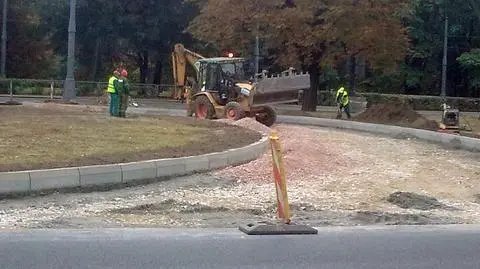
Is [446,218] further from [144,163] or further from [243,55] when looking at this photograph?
[243,55]

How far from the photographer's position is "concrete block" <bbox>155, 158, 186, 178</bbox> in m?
13.5

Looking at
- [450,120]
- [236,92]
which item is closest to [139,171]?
[236,92]

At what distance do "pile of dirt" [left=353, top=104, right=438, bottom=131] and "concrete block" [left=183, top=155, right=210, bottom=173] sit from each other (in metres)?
15.9

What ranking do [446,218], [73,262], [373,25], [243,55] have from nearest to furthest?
[73,262], [446,218], [373,25], [243,55]

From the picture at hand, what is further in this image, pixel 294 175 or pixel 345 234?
pixel 294 175

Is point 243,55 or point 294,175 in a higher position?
point 243,55

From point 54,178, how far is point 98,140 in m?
4.37

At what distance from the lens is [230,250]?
8703 millimetres

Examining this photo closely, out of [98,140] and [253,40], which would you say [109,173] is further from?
[253,40]

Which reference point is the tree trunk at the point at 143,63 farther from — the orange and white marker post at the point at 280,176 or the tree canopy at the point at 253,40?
the orange and white marker post at the point at 280,176

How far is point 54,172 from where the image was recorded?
467 inches

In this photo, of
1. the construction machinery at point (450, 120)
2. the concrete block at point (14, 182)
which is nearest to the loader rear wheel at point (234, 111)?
the construction machinery at point (450, 120)

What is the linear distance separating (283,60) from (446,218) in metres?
28.0

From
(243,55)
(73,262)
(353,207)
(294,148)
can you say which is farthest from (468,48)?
(73,262)
